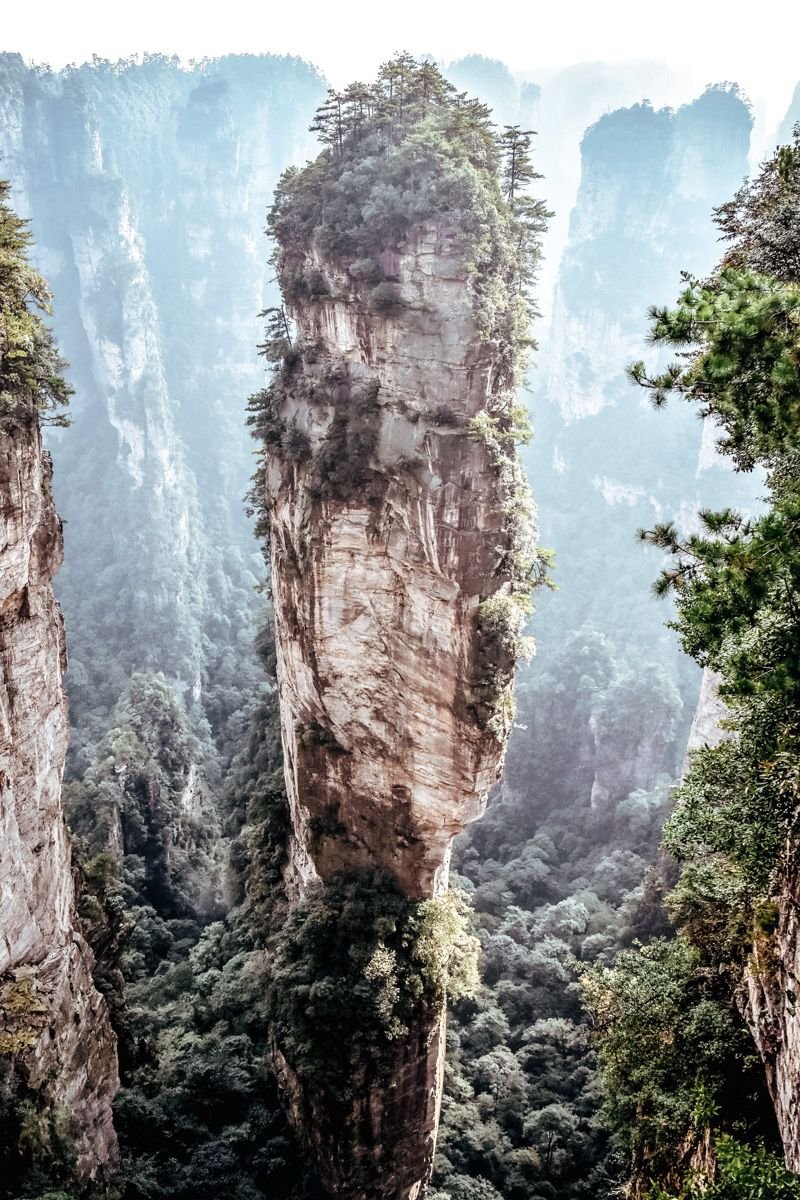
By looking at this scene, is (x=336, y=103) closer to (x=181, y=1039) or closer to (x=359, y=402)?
(x=359, y=402)

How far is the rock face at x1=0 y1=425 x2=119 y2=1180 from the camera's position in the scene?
1262 cm

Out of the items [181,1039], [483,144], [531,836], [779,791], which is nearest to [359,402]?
[483,144]

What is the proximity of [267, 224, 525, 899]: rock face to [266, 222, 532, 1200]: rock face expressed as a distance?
31 mm

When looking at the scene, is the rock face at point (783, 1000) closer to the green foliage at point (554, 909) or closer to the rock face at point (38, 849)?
the green foliage at point (554, 909)

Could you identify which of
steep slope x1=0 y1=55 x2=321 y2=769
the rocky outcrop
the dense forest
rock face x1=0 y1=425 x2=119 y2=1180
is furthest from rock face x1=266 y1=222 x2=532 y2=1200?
steep slope x1=0 y1=55 x2=321 y2=769

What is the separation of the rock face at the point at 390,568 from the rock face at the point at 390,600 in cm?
3

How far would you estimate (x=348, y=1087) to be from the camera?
16.0m

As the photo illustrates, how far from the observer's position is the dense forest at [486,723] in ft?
26.7

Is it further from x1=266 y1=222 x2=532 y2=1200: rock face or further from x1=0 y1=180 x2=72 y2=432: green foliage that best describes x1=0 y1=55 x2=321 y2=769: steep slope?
x1=0 y1=180 x2=72 y2=432: green foliage

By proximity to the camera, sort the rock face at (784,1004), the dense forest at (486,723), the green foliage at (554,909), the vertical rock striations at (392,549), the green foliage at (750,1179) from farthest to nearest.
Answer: the green foliage at (554,909) < the vertical rock striations at (392,549) < the dense forest at (486,723) < the rock face at (784,1004) < the green foliage at (750,1179)

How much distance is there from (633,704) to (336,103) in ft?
106

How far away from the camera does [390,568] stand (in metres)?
16.2

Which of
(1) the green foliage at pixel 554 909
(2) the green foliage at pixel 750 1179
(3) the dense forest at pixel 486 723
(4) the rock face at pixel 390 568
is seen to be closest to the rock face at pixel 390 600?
(4) the rock face at pixel 390 568

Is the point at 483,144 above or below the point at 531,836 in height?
above
